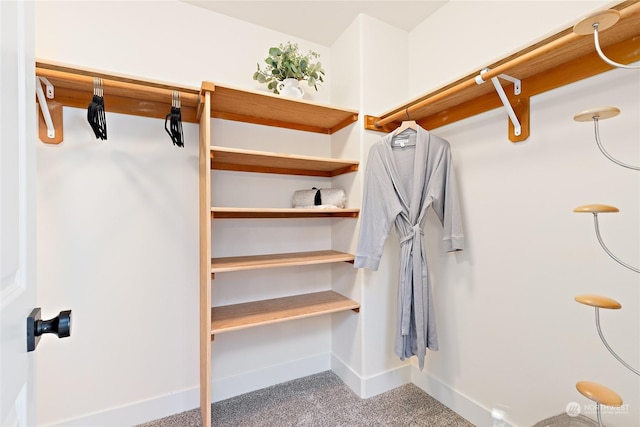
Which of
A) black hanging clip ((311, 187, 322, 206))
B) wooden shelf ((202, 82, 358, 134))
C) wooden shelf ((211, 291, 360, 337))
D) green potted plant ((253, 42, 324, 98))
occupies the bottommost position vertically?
wooden shelf ((211, 291, 360, 337))

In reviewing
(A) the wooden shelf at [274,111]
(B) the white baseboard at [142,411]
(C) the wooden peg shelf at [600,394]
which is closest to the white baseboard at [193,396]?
(B) the white baseboard at [142,411]

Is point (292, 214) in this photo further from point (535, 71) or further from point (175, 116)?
point (535, 71)

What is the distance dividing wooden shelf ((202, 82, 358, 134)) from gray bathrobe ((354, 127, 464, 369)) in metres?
0.46

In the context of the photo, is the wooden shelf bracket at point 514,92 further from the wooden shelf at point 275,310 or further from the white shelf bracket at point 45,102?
the white shelf bracket at point 45,102

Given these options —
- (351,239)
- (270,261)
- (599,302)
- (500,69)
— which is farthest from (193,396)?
(500,69)

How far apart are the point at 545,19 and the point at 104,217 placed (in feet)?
8.10

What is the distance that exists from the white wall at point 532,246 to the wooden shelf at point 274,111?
29.5 inches

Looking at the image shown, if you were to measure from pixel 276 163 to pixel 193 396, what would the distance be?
1.56 m

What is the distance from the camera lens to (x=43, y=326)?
604 millimetres

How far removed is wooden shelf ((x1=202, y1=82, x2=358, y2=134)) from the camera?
1612 millimetres

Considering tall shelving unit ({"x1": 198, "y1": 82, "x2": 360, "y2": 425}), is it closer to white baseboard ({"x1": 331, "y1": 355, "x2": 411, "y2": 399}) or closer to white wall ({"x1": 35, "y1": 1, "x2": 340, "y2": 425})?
white wall ({"x1": 35, "y1": 1, "x2": 340, "y2": 425})

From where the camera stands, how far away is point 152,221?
171cm

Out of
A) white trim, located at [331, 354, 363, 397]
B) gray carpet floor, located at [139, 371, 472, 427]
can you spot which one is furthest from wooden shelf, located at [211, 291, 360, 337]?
gray carpet floor, located at [139, 371, 472, 427]

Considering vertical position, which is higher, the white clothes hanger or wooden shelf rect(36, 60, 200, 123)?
wooden shelf rect(36, 60, 200, 123)
